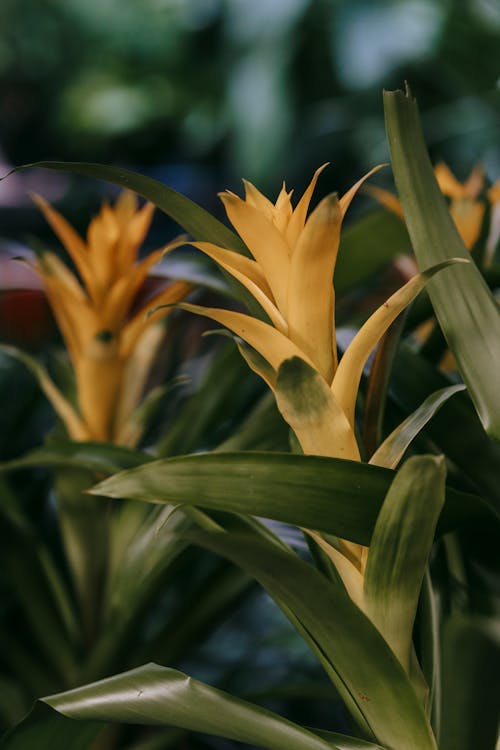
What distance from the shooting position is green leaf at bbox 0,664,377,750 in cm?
34

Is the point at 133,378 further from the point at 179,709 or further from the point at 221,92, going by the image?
the point at 221,92

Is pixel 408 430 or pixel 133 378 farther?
pixel 133 378

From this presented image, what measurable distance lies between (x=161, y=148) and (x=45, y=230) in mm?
1789

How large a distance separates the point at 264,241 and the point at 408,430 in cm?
11

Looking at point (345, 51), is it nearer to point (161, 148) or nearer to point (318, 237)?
point (161, 148)

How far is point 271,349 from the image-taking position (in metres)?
0.35

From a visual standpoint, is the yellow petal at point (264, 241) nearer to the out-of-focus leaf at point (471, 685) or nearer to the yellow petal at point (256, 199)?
the yellow petal at point (256, 199)

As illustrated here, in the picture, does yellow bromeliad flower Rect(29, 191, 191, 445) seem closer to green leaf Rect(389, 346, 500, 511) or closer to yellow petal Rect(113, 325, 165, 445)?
yellow petal Rect(113, 325, 165, 445)

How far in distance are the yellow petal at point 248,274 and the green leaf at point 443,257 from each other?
83 millimetres

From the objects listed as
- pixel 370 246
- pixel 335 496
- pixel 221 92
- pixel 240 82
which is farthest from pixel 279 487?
pixel 221 92

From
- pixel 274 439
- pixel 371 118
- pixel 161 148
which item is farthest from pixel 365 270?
pixel 161 148

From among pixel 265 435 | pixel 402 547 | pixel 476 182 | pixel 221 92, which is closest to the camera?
pixel 402 547

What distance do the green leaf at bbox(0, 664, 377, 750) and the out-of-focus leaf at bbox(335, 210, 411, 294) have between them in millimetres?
325

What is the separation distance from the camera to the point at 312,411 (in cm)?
34
